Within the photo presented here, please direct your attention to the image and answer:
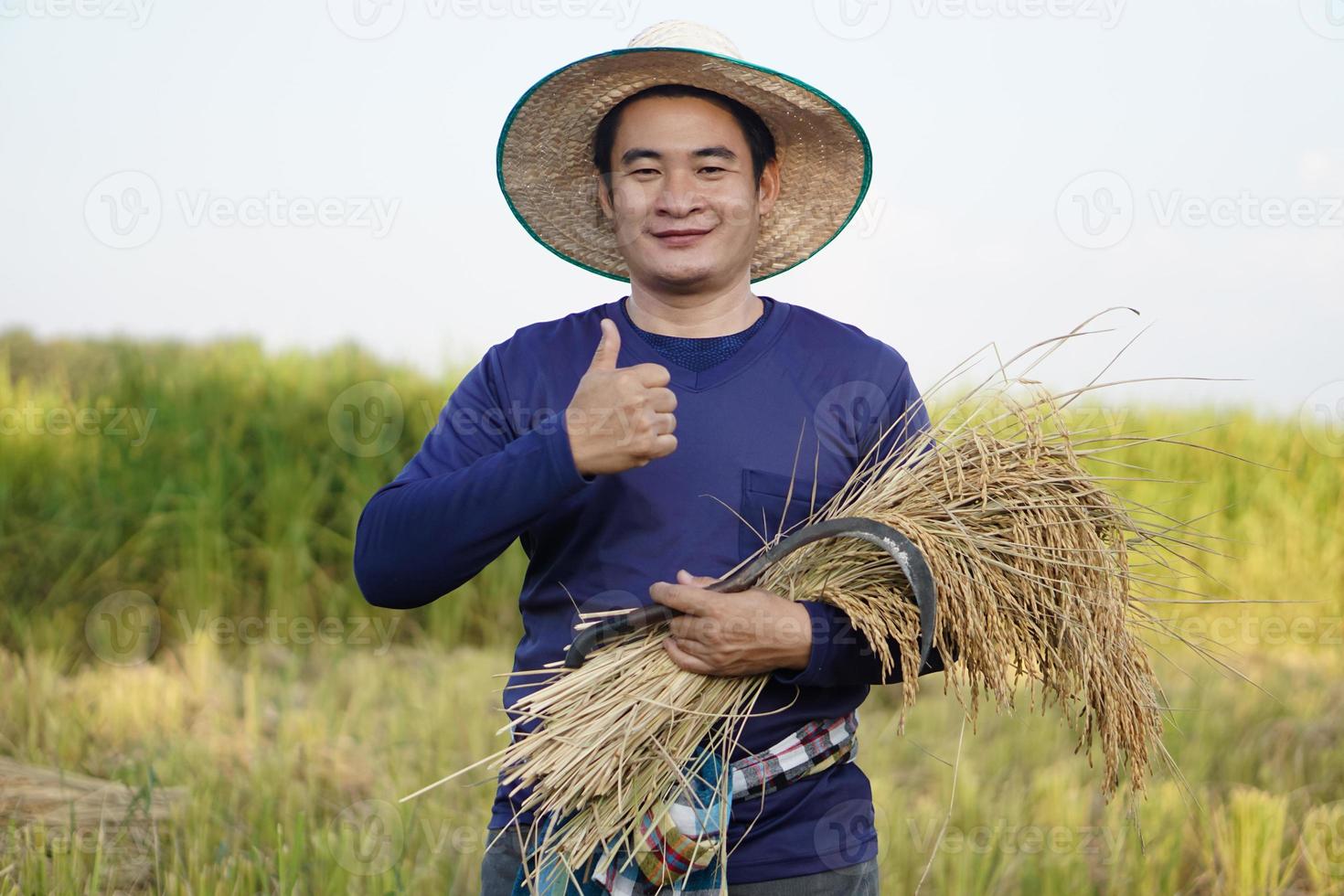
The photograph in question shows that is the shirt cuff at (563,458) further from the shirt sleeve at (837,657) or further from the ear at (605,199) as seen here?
the ear at (605,199)

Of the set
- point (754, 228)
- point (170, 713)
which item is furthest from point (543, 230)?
point (170, 713)

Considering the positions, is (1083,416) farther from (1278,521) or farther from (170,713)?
(1278,521)

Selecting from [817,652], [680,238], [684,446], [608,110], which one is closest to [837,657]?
[817,652]

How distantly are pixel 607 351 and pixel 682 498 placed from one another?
1.00 feet

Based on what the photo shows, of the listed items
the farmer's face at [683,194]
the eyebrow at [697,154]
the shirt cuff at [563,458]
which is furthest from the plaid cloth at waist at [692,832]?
the eyebrow at [697,154]

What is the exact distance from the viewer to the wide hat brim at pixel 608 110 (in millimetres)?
2418

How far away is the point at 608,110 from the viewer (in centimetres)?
258

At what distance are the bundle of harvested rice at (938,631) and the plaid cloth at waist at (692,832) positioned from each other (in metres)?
0.02

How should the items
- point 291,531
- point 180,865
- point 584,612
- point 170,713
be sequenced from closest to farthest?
point 584,612 < point 180,865 < point 170,713 < point 291,531

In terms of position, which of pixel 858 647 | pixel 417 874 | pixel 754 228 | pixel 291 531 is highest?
pixel 754 228

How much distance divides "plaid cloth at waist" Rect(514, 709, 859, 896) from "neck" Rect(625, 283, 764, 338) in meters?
0.76

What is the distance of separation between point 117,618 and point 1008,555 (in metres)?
5.83

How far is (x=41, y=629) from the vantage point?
21.4 feet

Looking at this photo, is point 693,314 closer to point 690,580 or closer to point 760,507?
point 760,507
